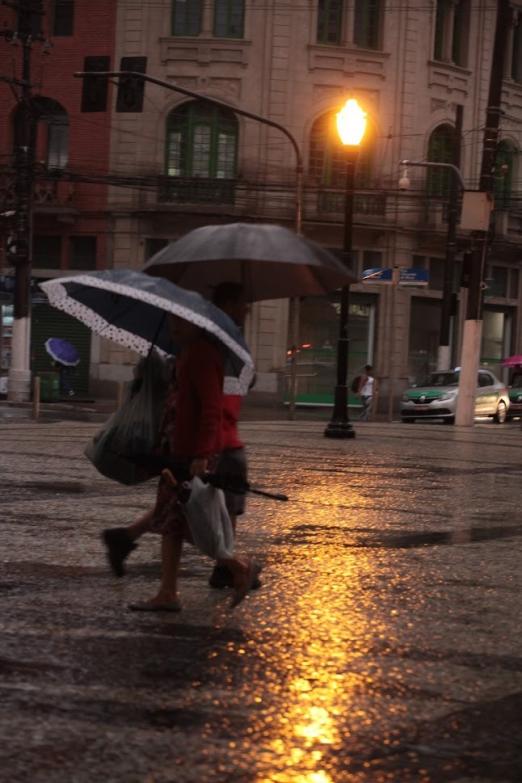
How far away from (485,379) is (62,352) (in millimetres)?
11085

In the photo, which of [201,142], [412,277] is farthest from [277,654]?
[201,142]

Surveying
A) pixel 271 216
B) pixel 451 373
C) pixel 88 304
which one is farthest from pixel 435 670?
pixel 271 216

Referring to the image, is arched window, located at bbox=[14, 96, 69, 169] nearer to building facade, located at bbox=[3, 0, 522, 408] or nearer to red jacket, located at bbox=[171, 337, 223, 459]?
building facade, located at bbox=[3, 0, 522, 408]

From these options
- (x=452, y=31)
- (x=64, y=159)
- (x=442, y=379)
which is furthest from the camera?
(x=452, y=31)

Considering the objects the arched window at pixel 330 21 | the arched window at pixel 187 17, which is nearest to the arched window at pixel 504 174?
the arched window at pixel 330 21

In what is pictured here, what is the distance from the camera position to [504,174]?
43219 millimetres

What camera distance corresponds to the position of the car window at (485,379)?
3409 centimetres

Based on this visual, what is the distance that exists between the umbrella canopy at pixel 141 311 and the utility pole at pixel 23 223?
87.3ft

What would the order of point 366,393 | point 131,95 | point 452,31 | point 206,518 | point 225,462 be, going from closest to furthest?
point 206,518, point 225,462, point 131,95, point 366,393, point 452,31

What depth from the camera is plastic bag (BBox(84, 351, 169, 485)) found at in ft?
20.5

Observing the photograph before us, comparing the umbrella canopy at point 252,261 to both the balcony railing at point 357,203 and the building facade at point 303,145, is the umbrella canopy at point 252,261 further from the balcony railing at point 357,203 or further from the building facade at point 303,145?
the balcony railing at point 357,203

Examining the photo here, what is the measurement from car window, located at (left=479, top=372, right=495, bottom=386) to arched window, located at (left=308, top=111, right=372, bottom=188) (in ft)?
26.6

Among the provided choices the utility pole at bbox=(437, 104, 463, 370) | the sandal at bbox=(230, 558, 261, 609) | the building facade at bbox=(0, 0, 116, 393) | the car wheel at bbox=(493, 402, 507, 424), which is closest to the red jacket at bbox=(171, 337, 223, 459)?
the sandal at bbox=(230, 558, 261, 609)

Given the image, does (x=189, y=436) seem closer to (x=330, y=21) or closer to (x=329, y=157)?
(x=329, y=157)
